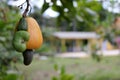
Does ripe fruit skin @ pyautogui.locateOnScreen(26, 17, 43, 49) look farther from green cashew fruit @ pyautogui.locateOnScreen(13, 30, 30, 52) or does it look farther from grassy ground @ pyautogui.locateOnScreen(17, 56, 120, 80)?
grassy ground @ pyautogui.locateOnScreen(17, 56, 120, 80)

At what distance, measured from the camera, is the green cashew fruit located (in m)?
0.69

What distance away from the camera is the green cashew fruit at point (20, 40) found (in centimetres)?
69

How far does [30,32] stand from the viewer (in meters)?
0.74

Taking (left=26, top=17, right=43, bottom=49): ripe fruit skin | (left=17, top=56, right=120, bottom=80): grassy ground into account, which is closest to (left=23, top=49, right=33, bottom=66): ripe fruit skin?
(left=26, top=17, right=43, bottom=49): ripe fruit skin

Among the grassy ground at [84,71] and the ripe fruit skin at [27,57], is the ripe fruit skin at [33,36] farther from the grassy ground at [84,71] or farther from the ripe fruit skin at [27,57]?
the grassy ground at [84,71]

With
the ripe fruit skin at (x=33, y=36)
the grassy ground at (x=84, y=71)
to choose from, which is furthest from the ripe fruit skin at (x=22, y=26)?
the grassy ground at (x=84, y=71)

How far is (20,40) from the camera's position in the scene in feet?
2.30

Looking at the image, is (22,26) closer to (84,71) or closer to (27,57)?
(27,57)

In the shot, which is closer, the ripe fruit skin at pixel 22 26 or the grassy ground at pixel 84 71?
the ripe fruit skin at pixel 22 26

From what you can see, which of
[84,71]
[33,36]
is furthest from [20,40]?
[84,71]

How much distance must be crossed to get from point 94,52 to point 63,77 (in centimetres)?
478

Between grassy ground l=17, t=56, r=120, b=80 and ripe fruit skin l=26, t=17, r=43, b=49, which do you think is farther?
grassy ground l=17, t=56, r=120, b=80

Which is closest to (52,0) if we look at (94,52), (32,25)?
(32,25)

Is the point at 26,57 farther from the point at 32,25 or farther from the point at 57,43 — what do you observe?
the point at 57,43
